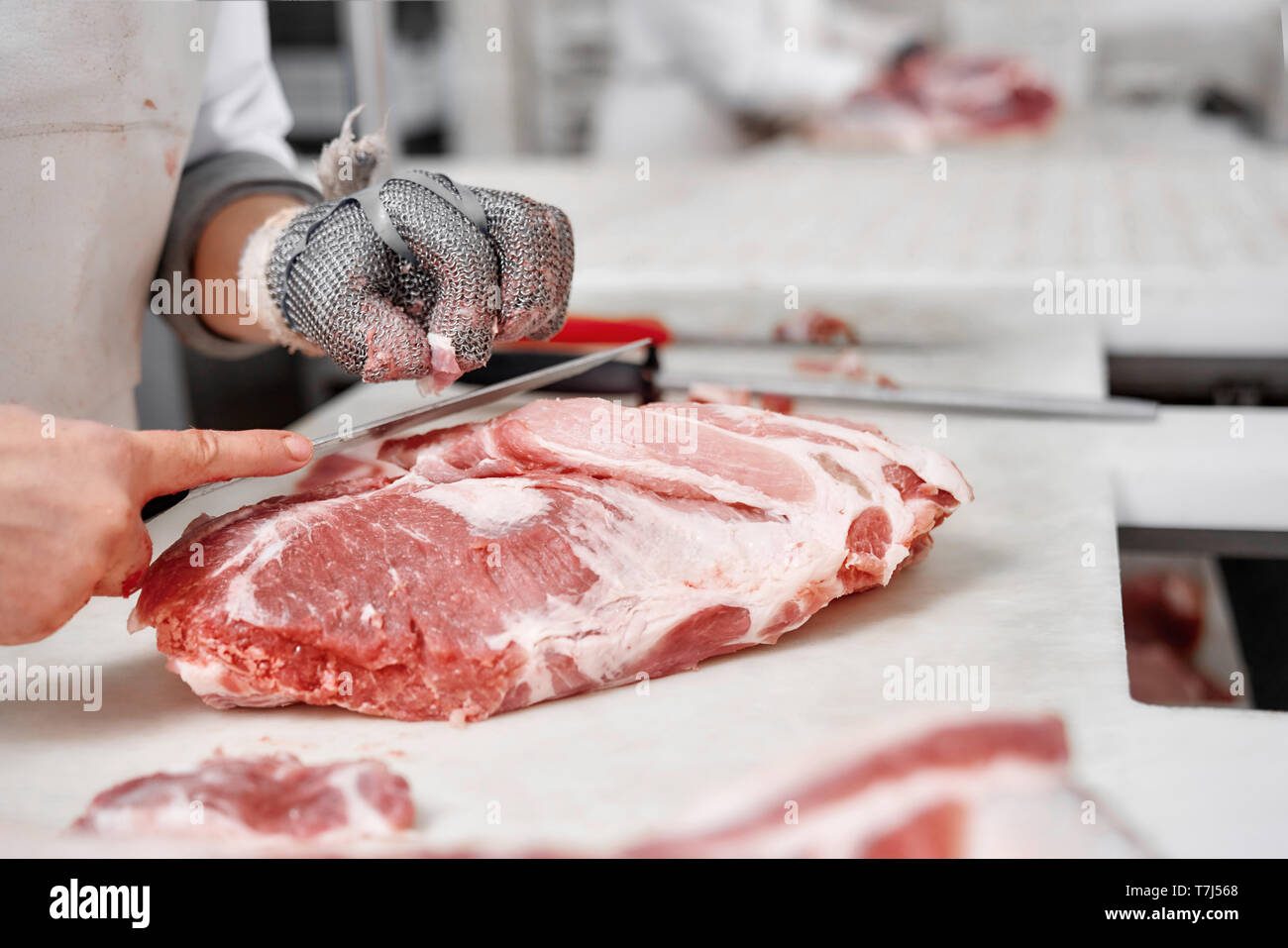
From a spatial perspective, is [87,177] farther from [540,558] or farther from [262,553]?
[540,558]

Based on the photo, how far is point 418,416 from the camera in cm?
158

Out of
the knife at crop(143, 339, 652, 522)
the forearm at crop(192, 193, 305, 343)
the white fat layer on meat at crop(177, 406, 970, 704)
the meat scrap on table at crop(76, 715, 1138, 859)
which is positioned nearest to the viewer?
the meat scrap on table at crop(76, 715, 1138, 859)

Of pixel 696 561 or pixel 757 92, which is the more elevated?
pixel 757 92

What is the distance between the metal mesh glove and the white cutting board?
0.30m

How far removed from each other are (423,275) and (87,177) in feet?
2.08

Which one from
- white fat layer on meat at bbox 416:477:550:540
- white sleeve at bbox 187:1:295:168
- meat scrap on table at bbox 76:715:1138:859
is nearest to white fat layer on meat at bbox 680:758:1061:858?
meat scrap on table at bbox 76:715:1138:859

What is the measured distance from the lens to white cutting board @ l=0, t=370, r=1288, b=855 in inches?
42.4

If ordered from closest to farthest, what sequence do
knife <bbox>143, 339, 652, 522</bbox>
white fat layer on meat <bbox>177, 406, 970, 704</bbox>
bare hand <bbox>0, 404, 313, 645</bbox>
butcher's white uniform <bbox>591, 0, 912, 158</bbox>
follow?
bare hand <bbox>0, 404, 313, 645</bbox>, white fat layer on meat <bbox>177, 406, 970, 704</bbox>, knife <bbox>143, 339, 652, 522</bbox>, butcher's white uniform <bbox>591, 0, 912, 158</bbox>

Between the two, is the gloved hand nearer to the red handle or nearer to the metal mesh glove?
the metal mesh glove

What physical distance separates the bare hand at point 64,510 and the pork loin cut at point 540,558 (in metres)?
0.10

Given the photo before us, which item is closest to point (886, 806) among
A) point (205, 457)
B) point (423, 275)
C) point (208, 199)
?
point (205, 457)

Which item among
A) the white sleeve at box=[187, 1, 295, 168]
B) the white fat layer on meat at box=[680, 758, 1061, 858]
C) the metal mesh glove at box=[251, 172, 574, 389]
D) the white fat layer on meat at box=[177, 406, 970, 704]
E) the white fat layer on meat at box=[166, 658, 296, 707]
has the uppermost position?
the white sleeve at box=[187, 1, 295, 168]
